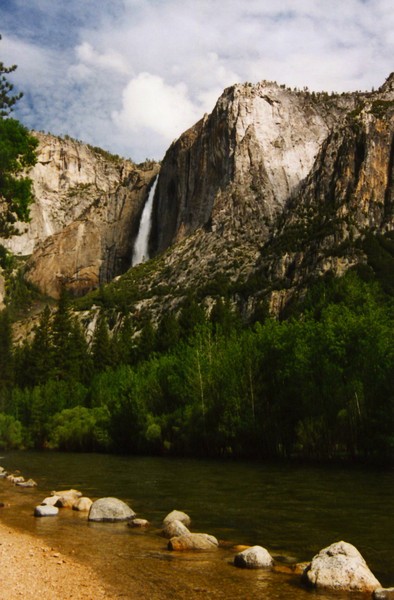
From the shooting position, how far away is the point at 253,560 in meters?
12.1

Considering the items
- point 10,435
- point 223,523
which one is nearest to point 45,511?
point 223,523

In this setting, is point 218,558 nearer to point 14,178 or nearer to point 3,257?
point 3,257

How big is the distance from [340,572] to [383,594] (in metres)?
1.01

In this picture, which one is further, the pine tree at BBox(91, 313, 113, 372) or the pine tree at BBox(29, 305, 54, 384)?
the pine tree at BBox(91, 313, 113, 372)

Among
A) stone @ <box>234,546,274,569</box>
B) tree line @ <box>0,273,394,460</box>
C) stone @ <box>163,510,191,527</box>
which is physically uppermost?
tree line @ <box>0,273,394,460</box>

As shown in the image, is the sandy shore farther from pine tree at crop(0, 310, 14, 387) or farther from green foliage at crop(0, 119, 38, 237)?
pine tree at crop(0, 310, 14, 387)

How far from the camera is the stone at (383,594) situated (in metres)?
9.91

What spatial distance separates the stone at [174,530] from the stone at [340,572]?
4.42m

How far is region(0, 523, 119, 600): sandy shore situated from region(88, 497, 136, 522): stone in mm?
4564

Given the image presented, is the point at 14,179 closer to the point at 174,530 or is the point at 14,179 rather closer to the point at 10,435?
the point at 174,530

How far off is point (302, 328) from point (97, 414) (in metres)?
29.0

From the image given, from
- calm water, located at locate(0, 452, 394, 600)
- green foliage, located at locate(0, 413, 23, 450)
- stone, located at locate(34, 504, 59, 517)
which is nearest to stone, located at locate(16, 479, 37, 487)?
calm water, located at locate(0, 452, 394, 600)

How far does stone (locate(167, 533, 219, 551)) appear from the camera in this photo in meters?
13.7

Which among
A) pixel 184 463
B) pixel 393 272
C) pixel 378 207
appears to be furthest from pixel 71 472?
pixel 378 207
